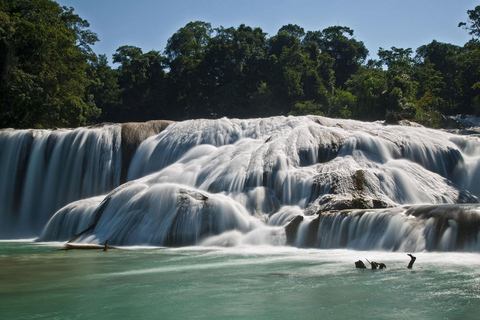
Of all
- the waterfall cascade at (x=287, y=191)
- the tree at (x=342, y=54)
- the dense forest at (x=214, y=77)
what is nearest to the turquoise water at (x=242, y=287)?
the waterfall cascade at (x=287, y=191)

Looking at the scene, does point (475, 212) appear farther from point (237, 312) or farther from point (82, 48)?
point (82, 48)

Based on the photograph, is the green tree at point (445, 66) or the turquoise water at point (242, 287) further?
the green tree at point (445, 66)

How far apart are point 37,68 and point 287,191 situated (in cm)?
2139

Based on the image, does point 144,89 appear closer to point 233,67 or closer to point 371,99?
point 233,67

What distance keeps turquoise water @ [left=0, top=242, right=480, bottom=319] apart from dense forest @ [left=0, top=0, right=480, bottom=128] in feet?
51.8

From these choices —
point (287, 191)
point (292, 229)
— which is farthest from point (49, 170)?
point (292, 229)

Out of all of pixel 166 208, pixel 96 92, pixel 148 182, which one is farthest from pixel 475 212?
pixel 96 92

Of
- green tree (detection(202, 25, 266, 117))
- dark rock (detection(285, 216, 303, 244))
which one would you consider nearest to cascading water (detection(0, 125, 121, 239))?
dark rock (detection(285, 216, 303, 244))

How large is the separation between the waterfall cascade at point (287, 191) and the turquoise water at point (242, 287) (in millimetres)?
1258

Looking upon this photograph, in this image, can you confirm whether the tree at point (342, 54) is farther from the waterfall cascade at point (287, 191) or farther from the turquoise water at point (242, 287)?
the turquoise water at point (242, 287)

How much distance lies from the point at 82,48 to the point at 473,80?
113 ft

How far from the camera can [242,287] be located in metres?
8.30

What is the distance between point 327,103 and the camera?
152ft

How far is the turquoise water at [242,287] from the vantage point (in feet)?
22.0
